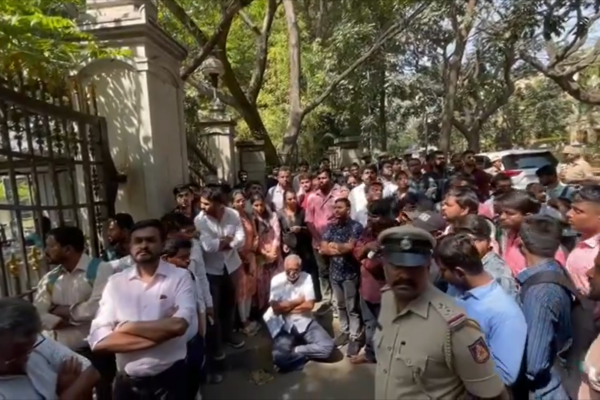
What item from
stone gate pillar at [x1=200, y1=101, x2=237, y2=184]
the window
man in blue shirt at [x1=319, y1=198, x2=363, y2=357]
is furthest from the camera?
the window

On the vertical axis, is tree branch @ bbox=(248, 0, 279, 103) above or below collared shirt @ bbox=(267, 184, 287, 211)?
above

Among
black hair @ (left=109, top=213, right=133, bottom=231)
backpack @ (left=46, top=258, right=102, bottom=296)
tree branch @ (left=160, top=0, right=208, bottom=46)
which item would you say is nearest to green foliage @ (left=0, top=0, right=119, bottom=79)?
black hair @ (left=109, top=213, right=133, bottom=231)

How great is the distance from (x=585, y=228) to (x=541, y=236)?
849 millimetres

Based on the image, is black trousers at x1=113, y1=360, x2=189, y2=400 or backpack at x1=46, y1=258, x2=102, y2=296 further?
backpack at x1=46, y1=258, x2=102, y2=296

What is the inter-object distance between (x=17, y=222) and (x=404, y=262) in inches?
113

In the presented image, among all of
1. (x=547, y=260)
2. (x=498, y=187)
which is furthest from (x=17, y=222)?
(x=498, y=187)

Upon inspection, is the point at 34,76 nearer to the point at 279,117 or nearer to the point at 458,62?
the point at 458,62

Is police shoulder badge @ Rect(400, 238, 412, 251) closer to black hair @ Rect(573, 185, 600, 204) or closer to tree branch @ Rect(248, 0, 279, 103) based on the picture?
black hair @ Rect(573, 185, 600, 204)

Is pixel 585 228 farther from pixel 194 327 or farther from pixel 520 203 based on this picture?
pixel 194 327

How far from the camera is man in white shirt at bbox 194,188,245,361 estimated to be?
5070 millimetres

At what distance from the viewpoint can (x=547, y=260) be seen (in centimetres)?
268

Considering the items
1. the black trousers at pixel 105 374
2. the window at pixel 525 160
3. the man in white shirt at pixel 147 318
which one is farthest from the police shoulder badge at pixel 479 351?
the window at pixel 525 160

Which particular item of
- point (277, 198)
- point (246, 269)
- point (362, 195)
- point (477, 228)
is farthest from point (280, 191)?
point (477, 228)

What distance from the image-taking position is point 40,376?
202 cm
